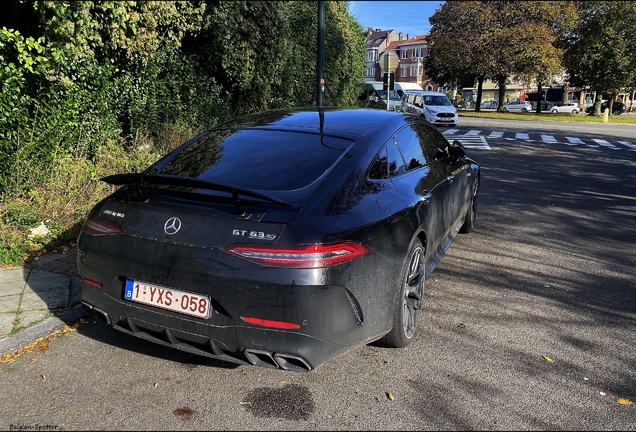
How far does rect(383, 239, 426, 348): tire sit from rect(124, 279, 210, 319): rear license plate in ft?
4.10

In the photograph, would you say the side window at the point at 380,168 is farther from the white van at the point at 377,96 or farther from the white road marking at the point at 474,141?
the white van at the point at 377,96

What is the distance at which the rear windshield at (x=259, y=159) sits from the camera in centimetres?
327

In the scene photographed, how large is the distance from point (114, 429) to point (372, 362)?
5.33 ft

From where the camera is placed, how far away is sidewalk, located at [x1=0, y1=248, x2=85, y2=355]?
12.3ft

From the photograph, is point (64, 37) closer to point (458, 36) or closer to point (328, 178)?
point (328, 178)

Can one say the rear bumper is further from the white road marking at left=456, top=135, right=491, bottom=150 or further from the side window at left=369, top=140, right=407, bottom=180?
the white road marking at left=456, top=135, right=491, bottom=150

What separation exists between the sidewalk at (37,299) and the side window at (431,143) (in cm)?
323

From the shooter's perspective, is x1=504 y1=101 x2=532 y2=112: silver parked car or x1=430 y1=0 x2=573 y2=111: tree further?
x1=504 y1=101 x2=532 y2=112: silver parked car

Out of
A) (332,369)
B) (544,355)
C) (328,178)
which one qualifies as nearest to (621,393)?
(544,355)

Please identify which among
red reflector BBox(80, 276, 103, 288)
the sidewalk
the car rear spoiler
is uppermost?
the car rear spoiler

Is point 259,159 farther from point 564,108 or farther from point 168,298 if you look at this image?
point 564,108

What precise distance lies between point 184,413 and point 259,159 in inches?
65.3

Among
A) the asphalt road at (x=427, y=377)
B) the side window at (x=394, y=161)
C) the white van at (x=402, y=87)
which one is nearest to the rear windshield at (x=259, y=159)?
the side window at (x=394, y=161)

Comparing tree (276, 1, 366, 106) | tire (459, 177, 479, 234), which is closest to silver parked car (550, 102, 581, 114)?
tree (276, 1, 366, 106)
